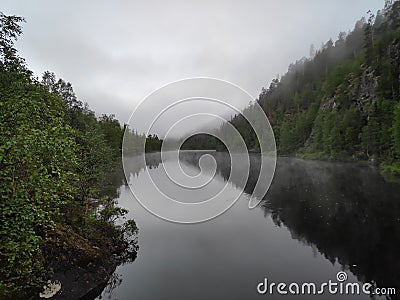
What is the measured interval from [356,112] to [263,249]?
151ft

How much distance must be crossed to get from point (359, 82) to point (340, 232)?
173ft

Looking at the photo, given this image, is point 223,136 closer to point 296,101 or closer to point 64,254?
point 64,254

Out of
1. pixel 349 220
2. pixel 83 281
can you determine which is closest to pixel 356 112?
pixel 349 220

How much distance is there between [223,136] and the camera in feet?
40.4

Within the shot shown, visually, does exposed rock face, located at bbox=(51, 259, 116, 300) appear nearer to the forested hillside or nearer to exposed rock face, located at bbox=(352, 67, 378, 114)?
the forested hillside

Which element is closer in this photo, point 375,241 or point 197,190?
point 375,241

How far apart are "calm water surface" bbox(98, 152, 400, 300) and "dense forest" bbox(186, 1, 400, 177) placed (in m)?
5.86

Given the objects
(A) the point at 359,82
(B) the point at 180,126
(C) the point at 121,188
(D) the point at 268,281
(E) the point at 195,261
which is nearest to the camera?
(B) the point at 180,126

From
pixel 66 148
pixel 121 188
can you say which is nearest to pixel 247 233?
pixel 66 148

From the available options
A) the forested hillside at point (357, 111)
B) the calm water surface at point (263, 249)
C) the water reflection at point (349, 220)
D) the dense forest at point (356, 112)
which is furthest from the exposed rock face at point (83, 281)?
the forested hillside at point (357, 111)

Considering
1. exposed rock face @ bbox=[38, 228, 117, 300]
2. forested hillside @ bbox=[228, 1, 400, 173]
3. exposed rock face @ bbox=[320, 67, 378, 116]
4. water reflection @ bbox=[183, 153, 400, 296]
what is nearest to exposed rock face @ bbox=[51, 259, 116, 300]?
exposed rock face @ bbox=[38, 228, 117, 300]

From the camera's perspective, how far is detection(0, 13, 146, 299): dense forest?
5.16 m

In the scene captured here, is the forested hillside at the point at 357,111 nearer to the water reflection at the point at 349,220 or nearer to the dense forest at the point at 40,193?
the water reflection at the point at 349,220

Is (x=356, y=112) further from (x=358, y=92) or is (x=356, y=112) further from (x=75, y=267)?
(x=75, y=267)
